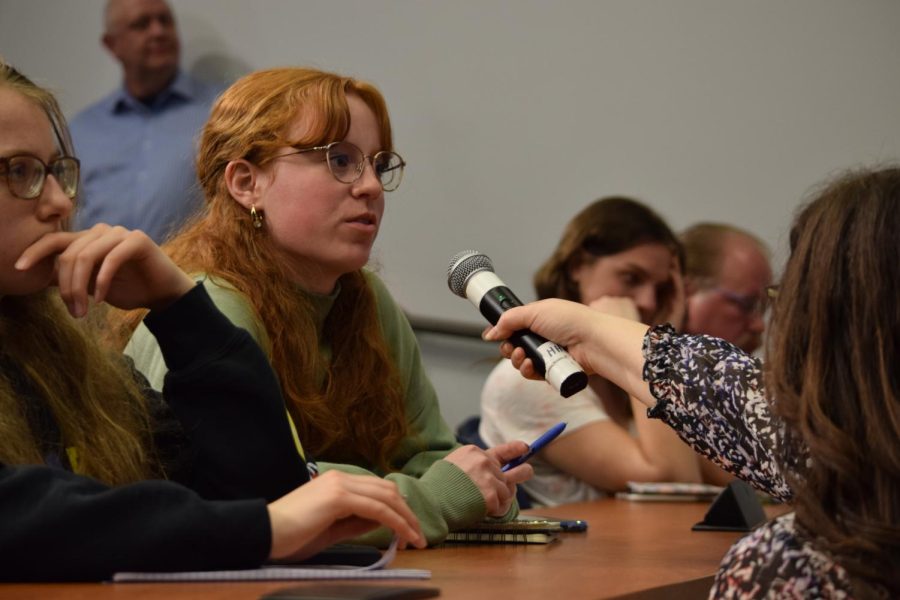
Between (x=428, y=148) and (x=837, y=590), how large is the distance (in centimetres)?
354

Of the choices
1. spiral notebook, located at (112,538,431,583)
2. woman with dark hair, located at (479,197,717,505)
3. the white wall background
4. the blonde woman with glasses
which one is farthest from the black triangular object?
the white wall background

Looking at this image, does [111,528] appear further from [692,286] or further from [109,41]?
[109,41]

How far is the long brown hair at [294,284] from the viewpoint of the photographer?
194 centimetres

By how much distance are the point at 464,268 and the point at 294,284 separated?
279 mm

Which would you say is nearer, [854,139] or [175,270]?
[175,270]

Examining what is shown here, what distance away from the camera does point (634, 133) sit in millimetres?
4414

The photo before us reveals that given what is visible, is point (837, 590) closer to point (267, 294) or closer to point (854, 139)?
point (267, 294)

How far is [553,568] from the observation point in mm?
1443

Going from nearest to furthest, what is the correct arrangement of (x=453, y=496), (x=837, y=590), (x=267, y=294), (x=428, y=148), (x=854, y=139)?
(x=837, y=590)
(x=453, y=496)
(x=267, y=294)
(x=854, y=139)
(x=428, y=148)

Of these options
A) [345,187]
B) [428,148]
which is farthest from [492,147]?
[345,187]

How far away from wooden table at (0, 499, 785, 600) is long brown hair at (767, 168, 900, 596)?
23cm

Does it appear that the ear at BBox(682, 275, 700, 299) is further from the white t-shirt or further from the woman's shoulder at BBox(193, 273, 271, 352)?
the woman's shoulder at BBox(193, 273, 271, 352)

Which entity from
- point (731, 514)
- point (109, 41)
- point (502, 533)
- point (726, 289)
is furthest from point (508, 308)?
point (109, 41)

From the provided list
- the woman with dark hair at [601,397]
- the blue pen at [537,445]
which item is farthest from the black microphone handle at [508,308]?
the woman with dark hair at [601,397]
